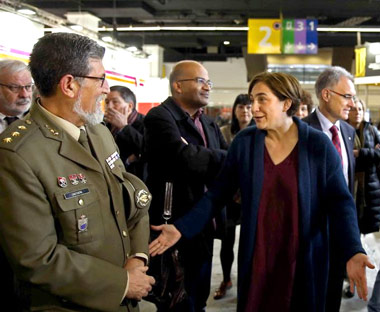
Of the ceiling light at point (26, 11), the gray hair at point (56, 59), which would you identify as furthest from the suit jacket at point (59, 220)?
the ceiling light at point (26, 11)

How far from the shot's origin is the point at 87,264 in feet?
4.91

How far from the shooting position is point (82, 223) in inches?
59.9

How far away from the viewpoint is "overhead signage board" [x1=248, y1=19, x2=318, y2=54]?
1045 cm

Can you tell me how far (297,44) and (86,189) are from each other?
9.80m

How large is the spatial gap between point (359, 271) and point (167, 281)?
1084 mm

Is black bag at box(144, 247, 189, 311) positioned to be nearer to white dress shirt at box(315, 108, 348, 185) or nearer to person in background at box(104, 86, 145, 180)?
person in background at box(104, 86, 145, 180)

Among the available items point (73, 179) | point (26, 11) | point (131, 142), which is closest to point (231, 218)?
point (131, 142)

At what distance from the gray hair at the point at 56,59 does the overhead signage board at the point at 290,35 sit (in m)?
9.21

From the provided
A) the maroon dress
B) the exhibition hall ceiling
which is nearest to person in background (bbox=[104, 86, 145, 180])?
the maroon dress

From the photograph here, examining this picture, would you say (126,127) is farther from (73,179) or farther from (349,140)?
(73,179)

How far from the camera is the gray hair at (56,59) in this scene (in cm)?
159

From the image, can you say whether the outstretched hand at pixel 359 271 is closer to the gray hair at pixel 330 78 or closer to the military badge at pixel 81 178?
the military badge at pixel 81 178

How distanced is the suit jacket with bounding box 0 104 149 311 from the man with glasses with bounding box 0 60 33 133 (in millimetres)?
1493

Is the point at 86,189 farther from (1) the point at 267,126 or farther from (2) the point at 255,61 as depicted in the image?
(2) the point at 255,61
